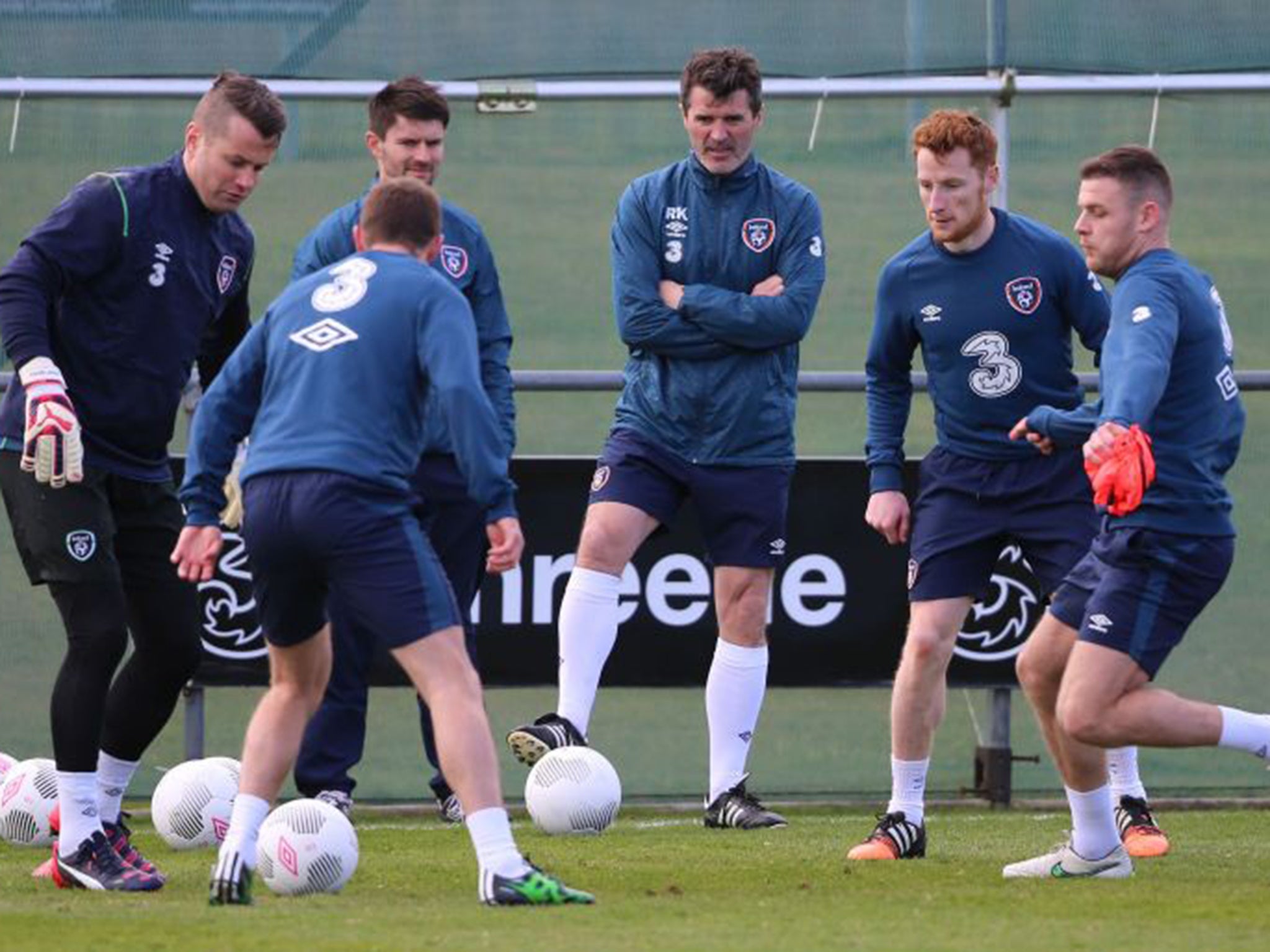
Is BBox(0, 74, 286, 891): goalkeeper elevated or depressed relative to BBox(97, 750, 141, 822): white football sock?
elevated

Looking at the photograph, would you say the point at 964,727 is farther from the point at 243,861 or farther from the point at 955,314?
the point at 243,861

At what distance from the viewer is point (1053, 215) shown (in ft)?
34.1

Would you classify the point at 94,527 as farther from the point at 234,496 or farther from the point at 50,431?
the point at 234,496

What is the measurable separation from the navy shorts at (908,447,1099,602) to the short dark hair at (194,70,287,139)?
2.27 meters

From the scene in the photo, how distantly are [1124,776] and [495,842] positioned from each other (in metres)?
2.83

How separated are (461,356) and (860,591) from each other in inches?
145

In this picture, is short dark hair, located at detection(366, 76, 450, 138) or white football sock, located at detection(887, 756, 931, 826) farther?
short dark hair, located at detection(366, 76, 450, 138)

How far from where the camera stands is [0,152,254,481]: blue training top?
688cm

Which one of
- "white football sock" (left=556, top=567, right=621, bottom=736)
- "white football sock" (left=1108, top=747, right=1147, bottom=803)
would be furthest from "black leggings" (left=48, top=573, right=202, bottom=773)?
"white football sock" (left=1108, top=747, right=1147, bottom=803)

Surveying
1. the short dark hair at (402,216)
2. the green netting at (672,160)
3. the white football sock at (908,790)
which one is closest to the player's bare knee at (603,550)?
the white football sock at (908,790)

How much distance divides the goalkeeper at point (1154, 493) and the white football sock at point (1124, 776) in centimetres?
135

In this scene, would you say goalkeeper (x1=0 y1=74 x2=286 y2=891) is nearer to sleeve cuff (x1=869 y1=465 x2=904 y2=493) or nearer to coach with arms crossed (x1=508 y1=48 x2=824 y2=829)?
coach with arms crossed (x1=508 y1=48 x2=824 y2=829)

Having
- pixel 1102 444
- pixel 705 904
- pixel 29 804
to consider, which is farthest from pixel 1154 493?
pixel 29 804

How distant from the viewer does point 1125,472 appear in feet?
20.0
